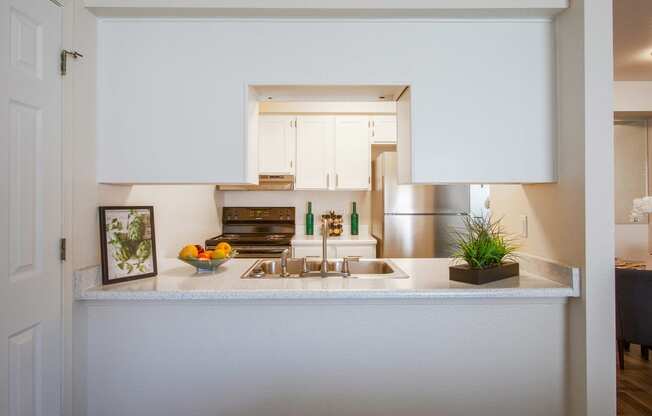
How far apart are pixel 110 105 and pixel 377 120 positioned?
8.78 ft

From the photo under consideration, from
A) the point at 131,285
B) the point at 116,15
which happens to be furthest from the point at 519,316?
the point at 116,15

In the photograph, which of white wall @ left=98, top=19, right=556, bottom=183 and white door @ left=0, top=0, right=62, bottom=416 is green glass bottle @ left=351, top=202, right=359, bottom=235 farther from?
white door @ left=0, top=0, right=62, bottom=416

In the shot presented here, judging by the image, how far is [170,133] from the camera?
6.16 feet

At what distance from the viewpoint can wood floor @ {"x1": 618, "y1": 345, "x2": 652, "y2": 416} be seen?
8.07ft

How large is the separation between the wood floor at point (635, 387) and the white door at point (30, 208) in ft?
10.3

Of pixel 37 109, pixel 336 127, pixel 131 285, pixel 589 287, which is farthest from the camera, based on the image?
pixel 336 127

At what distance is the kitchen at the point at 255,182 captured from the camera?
5.73 feet

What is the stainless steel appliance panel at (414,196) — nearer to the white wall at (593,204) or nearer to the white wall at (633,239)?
the white wall at (593,204)

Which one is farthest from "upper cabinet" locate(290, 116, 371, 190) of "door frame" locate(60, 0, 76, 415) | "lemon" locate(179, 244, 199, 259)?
"door frame" locate(60, 0, 76, 415)

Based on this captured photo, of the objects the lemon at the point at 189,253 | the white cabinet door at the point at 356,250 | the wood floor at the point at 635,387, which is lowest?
the wood floor at the point at 635,387

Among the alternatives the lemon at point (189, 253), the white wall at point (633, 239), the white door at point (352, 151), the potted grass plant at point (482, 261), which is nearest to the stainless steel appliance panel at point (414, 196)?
the white door at point (352, 151)

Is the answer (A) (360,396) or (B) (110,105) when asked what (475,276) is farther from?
(B) (110,105)

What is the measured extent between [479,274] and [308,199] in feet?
9.04

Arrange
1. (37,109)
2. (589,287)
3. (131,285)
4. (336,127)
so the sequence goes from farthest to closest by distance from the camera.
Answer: (336,127) < (131,285) < (589,287) < (37,109)
